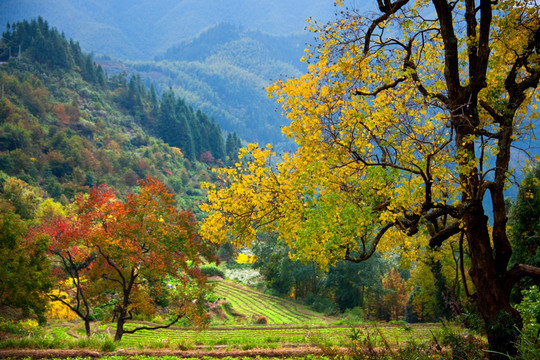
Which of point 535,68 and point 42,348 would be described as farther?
point 42,348

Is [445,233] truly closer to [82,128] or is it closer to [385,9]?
[385,9]

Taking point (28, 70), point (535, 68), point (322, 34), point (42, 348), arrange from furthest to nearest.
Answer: point (28, 70) < point (42, 348) < point (322, 34) < point (535, 68)

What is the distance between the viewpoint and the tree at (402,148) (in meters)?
6.67

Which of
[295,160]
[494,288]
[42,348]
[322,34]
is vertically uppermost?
[322,34]

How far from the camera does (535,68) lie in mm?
6656

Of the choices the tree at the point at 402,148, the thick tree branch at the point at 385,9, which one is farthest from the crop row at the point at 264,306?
the thick tree branch at the point at 385,9

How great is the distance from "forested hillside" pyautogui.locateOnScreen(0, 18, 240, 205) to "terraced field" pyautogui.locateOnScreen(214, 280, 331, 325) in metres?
31.9

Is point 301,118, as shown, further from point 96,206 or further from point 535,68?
point 96,206

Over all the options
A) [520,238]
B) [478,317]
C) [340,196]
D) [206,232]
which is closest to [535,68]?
[340,196]

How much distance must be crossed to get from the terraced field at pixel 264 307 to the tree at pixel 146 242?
16283mm

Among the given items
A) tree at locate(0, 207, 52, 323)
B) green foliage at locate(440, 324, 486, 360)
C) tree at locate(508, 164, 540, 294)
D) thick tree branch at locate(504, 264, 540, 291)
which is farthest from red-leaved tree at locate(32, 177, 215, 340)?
tree at locate(508, 164, 540, 294)

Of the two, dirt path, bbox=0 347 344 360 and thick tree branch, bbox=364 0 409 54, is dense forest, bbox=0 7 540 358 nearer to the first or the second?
thick tree branch, bbox=364 0 409 54

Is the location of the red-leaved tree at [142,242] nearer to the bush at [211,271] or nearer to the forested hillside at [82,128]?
the bush at [211,271]

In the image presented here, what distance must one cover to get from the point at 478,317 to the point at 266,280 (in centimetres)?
3465
